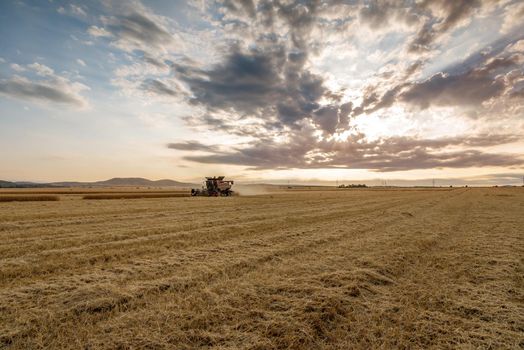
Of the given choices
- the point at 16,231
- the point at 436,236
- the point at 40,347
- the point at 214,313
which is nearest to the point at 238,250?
the point at 214,313

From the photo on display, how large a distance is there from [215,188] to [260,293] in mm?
42746

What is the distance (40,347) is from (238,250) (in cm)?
585

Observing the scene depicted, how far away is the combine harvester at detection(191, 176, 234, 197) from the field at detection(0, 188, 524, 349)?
36.1 metres

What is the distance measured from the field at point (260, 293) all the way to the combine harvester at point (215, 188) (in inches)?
1423

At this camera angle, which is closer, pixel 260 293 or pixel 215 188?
pixel 260 293

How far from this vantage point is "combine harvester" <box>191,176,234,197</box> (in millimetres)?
47281

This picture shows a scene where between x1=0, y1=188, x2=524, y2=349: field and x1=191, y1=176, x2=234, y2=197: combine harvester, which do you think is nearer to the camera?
x1=0, y1=188, x2=524, y2=349: field

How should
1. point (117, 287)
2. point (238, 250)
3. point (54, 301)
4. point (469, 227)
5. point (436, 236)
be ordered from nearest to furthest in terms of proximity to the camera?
point (54, 301)
point (117, 287)
point (238, 250)
point (436, 236)
point (469, 227)

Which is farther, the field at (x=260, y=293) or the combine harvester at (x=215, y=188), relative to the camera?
the combine harvester at (x=215, y=188)

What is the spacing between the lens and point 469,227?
14.7 m

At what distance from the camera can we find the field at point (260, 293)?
404cm

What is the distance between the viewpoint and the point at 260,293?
5523mm

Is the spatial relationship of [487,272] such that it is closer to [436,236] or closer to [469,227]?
[436,236]

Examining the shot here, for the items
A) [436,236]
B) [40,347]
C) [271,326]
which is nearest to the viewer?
[40,347]
